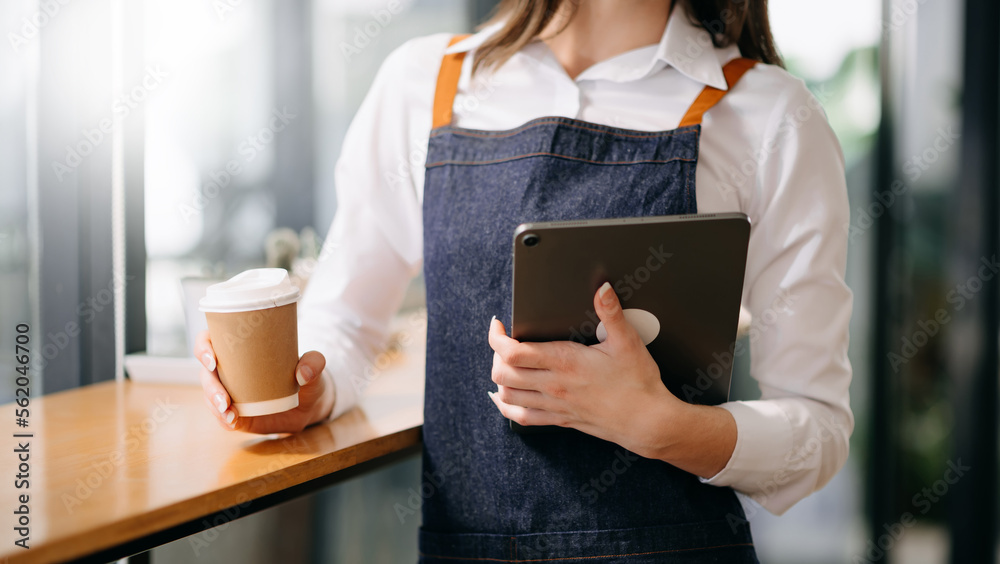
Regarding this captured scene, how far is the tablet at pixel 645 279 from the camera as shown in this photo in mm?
703

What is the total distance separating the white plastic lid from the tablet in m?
0.26

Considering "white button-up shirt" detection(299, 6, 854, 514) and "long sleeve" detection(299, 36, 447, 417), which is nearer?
"white button-up shirt" detection(299, 6, 854, 514)

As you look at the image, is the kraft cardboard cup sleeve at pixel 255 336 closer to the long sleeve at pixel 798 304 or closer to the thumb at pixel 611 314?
the thumb at pixel 611 314

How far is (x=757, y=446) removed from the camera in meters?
0.86

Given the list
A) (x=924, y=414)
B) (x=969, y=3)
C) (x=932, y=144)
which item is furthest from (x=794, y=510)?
(x=969, y=3)

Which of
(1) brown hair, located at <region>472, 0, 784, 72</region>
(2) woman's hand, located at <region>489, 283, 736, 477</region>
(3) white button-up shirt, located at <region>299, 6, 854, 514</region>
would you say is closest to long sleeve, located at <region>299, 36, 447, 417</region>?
(3) white button-up shirt, located at <region>299, 6, 854, 514</region>

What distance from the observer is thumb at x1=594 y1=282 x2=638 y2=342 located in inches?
28.7

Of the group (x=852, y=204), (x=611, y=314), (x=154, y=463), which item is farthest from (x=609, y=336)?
(x=852, y=204)

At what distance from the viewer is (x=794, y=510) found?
2189 millimetres

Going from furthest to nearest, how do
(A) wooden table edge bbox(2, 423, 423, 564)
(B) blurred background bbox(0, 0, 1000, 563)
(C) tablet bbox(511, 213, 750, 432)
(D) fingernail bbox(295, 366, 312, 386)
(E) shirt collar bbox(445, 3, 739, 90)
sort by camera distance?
(B) blurred background bbox(0, 0, 1000, 563) < (E) shirt collar bbox(445, 3, 739, 90) < (D) fingernail bbox(295, 366, 312, 386) < (C) tablet bbox(511, 213, 750, 432) < (A) wooden table edge bbox(2, 423, 423, 564)

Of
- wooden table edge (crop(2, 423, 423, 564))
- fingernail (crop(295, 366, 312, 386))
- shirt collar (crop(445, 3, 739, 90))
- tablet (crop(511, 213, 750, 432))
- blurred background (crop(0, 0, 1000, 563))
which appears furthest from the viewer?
blurred background (crop(0, 0, 1000, 563))

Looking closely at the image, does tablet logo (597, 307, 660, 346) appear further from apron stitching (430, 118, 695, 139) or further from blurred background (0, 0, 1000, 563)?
blurred background (0, 0, 1000, 563)

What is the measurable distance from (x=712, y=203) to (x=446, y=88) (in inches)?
16.4

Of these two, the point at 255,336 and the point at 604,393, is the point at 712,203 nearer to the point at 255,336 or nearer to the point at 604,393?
the point at 604,393
